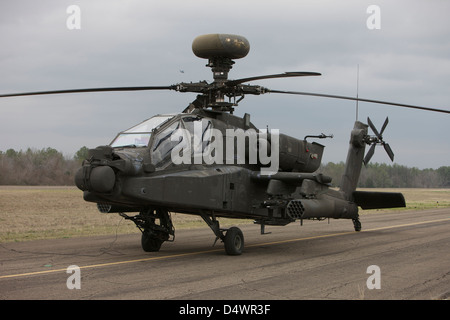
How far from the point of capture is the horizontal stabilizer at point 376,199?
1773 centimetres

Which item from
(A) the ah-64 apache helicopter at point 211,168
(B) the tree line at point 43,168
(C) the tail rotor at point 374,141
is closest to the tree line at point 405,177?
(B) the tree line at point 43,168

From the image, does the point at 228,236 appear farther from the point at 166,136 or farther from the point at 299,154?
the point at 299,154

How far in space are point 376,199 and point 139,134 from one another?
9639 mm

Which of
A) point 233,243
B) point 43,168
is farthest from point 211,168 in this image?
point 43,168

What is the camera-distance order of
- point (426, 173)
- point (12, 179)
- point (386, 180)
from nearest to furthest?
point (12, 179), point (386, 180), point (426, 173)

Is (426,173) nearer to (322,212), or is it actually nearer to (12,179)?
(12,179)

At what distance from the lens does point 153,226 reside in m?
12.4

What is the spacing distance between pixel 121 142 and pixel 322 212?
5.55 meters

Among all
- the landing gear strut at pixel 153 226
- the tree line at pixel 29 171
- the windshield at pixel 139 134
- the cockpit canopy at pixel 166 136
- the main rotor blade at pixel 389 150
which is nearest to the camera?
the cockpit canopy at pixel 166 136

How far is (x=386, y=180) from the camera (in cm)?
13300

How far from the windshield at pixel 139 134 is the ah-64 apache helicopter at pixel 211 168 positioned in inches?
1.0

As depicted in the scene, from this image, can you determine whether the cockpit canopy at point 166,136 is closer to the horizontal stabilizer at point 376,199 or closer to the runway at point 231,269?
the runway at point 231,269

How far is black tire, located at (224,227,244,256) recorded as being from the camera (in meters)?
12.5
